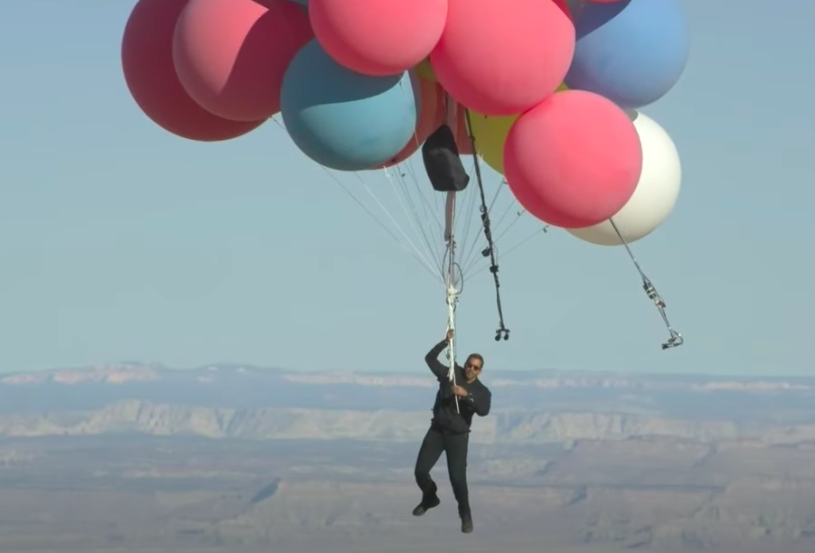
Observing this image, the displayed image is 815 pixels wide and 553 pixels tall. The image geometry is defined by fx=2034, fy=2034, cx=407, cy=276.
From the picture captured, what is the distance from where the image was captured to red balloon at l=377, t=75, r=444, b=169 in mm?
18609

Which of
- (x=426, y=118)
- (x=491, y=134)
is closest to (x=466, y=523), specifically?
(x=491, y=134)

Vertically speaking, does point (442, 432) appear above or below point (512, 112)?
below

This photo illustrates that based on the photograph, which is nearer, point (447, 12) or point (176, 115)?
point (447, 12)

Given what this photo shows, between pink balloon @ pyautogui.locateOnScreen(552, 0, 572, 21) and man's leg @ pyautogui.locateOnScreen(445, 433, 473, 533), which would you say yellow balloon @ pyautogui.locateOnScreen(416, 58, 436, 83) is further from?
man's leg @ pyautogui.locateOnScreen(445, 433, 473, 533)

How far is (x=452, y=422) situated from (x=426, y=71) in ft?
10.4

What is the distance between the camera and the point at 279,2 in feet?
59.1

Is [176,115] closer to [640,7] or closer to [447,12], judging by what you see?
[447,12]

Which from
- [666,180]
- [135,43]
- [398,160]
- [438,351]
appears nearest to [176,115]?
[135,43]

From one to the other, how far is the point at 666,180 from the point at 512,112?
222 centimetres

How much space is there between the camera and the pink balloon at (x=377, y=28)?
1667 centimetres

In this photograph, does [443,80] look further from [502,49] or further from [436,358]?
[436,358]

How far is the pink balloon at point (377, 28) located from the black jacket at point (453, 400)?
2868mm

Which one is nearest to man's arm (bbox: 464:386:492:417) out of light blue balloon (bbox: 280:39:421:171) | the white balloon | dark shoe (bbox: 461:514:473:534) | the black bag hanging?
dark shoe (bbox: 461:514:473:534)

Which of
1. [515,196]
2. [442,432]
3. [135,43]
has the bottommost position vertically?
[442,432]
